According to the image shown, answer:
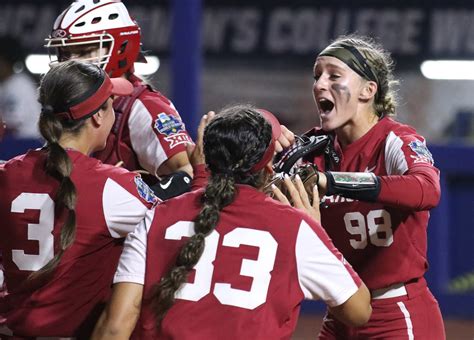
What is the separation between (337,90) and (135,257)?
131 centimetres

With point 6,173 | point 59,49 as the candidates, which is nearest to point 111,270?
point 6,173

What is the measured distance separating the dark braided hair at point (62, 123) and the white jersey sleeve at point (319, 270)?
740 mm

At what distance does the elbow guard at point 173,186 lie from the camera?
3551 mm

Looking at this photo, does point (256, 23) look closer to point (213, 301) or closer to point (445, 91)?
point (445, 91)

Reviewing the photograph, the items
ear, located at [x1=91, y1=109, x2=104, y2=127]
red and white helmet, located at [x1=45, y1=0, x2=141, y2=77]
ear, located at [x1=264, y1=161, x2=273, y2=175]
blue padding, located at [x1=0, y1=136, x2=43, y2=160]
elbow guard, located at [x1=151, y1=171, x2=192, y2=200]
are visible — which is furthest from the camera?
blue padding, located at [x1=0, y1=136, x2=43, y2=160]


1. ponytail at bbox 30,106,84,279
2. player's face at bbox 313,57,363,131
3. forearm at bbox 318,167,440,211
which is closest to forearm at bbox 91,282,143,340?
ponytail at bbox 30,106,84,279

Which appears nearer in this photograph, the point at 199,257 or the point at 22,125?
the point at 199,257

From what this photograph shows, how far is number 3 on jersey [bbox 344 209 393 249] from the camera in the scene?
3.77 m

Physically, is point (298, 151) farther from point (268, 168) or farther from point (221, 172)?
point (221, 172)

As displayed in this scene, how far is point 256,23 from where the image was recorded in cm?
1123

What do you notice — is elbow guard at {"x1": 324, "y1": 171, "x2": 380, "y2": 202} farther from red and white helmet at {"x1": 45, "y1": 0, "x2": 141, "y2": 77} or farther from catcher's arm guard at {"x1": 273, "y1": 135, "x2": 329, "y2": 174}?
red and white helmet at {"x1": 45, "y1": 0, "x2": 141, "y2": 77}

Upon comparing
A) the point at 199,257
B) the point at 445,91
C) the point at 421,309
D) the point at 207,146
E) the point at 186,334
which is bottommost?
the point at 445,91

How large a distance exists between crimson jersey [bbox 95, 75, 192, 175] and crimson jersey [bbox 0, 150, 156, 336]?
0.68 meters

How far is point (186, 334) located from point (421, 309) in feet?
4.07
